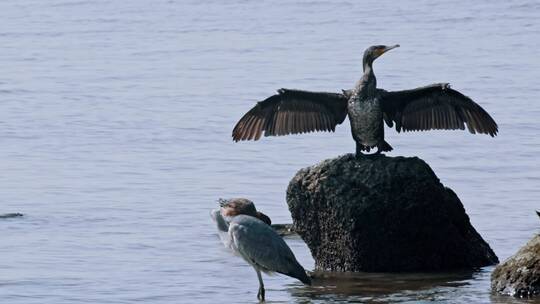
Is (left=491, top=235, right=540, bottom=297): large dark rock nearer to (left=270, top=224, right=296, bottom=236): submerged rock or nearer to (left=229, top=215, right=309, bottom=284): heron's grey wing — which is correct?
(left=229, top=215, right=309, bottom=284): heron's grey wing

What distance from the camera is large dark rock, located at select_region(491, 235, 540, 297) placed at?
10.2 metres

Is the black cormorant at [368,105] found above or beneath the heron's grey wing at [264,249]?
above

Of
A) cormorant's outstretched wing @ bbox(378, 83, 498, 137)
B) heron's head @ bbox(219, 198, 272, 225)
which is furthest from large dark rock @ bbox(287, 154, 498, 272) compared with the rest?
cormorant's outstretched wing @ bbox(378, 83, 498, 137)

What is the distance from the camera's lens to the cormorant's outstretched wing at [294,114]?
39.5 ft

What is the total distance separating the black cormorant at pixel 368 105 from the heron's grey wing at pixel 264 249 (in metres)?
1.21

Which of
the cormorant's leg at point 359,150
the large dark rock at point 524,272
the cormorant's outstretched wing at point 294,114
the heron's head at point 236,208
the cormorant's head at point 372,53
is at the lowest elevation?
the large dark rock at point 524,272

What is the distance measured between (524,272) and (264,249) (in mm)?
2007

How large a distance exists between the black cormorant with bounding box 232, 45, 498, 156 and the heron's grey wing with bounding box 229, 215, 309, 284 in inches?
47.7

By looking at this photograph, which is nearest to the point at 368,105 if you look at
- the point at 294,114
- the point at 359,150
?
the point at 359,150

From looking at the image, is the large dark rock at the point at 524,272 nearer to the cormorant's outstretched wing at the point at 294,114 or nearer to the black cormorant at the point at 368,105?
the black cormorant at the point at 368,105

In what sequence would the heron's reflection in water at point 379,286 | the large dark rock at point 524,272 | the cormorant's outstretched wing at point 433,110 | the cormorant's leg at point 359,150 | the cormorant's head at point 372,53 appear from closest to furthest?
the large dark rock at point 524,272 < the heron's reflection in water at point 379,286 < the cormorant's leg at point 359,150 < the cormorant's head at point 372,53 < the cormorant's outstretched wing at point 433,110

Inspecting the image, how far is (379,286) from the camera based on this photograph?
1122 cm

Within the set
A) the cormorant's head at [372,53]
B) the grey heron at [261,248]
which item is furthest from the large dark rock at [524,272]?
the cormorant's head at [372,53]

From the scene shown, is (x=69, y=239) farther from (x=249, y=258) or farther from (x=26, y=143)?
(x=26, y=143)
